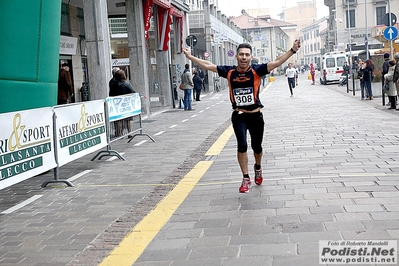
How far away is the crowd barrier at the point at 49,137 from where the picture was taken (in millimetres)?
6988

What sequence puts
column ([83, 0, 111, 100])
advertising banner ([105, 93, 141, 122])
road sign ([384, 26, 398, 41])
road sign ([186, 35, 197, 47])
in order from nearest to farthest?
1. advertising banner ([105, 93, 141, 122])
2. column ([83, 0, 111, 100])
3. road sign ([384, 26, 398, 41])
4. road sign ([186, 35, 197, 47])

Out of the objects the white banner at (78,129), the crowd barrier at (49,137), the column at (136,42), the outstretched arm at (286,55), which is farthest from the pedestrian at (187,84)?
the outstretched arm at (286,55)

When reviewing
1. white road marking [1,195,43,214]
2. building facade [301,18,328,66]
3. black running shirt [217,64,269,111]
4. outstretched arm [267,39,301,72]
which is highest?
building facade [301,18,328,66]

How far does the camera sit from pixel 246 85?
6.98 metres

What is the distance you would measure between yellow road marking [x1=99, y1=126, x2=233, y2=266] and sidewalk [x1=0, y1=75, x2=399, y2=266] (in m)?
0.03

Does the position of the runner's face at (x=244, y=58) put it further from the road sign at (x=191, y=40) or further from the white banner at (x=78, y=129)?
the road sign at (x=191, y=40)

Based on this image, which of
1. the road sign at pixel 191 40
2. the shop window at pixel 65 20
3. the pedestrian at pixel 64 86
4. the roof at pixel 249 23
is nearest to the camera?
the pedestrian at pixel 64 86

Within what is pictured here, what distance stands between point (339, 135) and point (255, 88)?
211 inches

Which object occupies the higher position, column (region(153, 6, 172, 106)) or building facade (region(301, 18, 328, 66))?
building facade (region(301, 18, 328, 66))

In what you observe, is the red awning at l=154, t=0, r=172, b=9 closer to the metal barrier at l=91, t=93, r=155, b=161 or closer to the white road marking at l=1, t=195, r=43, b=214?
the metal barrier at l=91, t=93, r=155, b=161

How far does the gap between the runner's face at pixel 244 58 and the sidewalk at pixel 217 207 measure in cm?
157

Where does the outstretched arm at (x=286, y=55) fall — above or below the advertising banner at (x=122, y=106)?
above

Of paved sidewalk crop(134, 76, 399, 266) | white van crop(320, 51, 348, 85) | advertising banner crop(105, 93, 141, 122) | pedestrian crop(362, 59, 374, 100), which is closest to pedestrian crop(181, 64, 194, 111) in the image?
pedestrian crop(362, 59, 374, 100)

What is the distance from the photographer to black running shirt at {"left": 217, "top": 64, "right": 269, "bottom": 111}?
6.97 m
